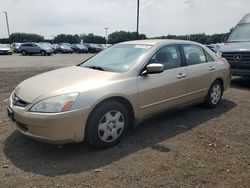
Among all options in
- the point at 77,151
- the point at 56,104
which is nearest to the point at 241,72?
the point at 77,151

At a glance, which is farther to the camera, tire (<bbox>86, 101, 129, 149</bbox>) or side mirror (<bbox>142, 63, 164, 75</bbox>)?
side mirror (<bbox>142, 63, 164, 75</bbox>)

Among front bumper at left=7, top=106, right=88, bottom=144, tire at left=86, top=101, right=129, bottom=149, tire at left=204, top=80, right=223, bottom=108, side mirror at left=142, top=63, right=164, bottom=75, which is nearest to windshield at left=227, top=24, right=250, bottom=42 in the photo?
tire at left=204, top=80, right=223, bottom=108

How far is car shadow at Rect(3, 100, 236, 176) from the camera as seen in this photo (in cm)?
337

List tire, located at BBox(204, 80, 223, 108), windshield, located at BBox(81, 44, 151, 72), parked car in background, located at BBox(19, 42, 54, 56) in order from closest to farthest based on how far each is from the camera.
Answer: windshield, located at BBox(81, 44, 151, 72), tire, located at BBox(204, 80, 223, 108), parked car in background, located at BBox(19, 42, 54, 56)

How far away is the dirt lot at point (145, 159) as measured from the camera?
3078mm

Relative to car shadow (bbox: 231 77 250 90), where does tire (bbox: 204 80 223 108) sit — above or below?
above

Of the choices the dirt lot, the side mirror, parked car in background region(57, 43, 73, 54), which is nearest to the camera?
the dirt lot

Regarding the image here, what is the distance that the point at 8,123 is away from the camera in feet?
15.9

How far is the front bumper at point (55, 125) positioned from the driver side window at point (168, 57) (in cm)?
166

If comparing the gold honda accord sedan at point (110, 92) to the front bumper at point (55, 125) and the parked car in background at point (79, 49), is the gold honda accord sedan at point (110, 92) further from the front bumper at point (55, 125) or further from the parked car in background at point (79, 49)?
the parked car in background at point (79, 49)

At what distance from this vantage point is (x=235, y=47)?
8672mm

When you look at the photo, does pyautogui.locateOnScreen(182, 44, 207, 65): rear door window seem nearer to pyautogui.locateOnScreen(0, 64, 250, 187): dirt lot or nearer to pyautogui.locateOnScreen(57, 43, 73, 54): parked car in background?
pyautogui.locateOnScreen(0, 64, 250, 187): dirt lot

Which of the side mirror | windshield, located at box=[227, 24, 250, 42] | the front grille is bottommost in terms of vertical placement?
the front grille

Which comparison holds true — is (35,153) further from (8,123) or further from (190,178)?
(190,178)
